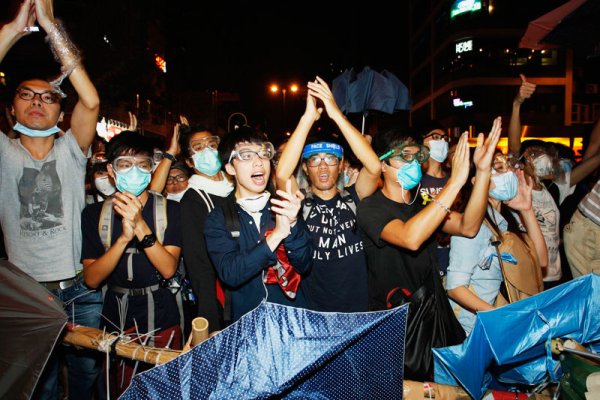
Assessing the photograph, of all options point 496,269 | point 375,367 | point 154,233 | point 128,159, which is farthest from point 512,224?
point 128,159

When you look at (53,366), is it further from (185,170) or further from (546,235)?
(546,235)

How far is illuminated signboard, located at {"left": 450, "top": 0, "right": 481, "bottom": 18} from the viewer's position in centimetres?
4374

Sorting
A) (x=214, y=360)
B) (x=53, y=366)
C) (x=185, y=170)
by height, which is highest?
(x=185, y=170)

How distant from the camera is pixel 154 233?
10.5 feet

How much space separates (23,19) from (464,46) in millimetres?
51405

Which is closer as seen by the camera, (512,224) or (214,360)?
(214,360)

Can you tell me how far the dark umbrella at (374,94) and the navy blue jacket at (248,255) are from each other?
6.99ft

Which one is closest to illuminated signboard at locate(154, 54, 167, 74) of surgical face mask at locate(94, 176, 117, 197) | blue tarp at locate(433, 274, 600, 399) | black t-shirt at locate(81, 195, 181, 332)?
surgical face mask at locate(94, 176, 117, 197)

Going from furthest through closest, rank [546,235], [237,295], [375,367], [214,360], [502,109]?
[502,109], [546,235], [237,295], [375,367], [214,360]

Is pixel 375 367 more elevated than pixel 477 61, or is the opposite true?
pixel 477 61

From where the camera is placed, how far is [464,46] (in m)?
44.9

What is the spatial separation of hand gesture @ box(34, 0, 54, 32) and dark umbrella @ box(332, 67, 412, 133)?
10.4 ft

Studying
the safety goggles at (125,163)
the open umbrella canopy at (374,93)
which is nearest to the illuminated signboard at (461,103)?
the open umbrella canopy at (374,93)

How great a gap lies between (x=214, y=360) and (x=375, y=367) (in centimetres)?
79
